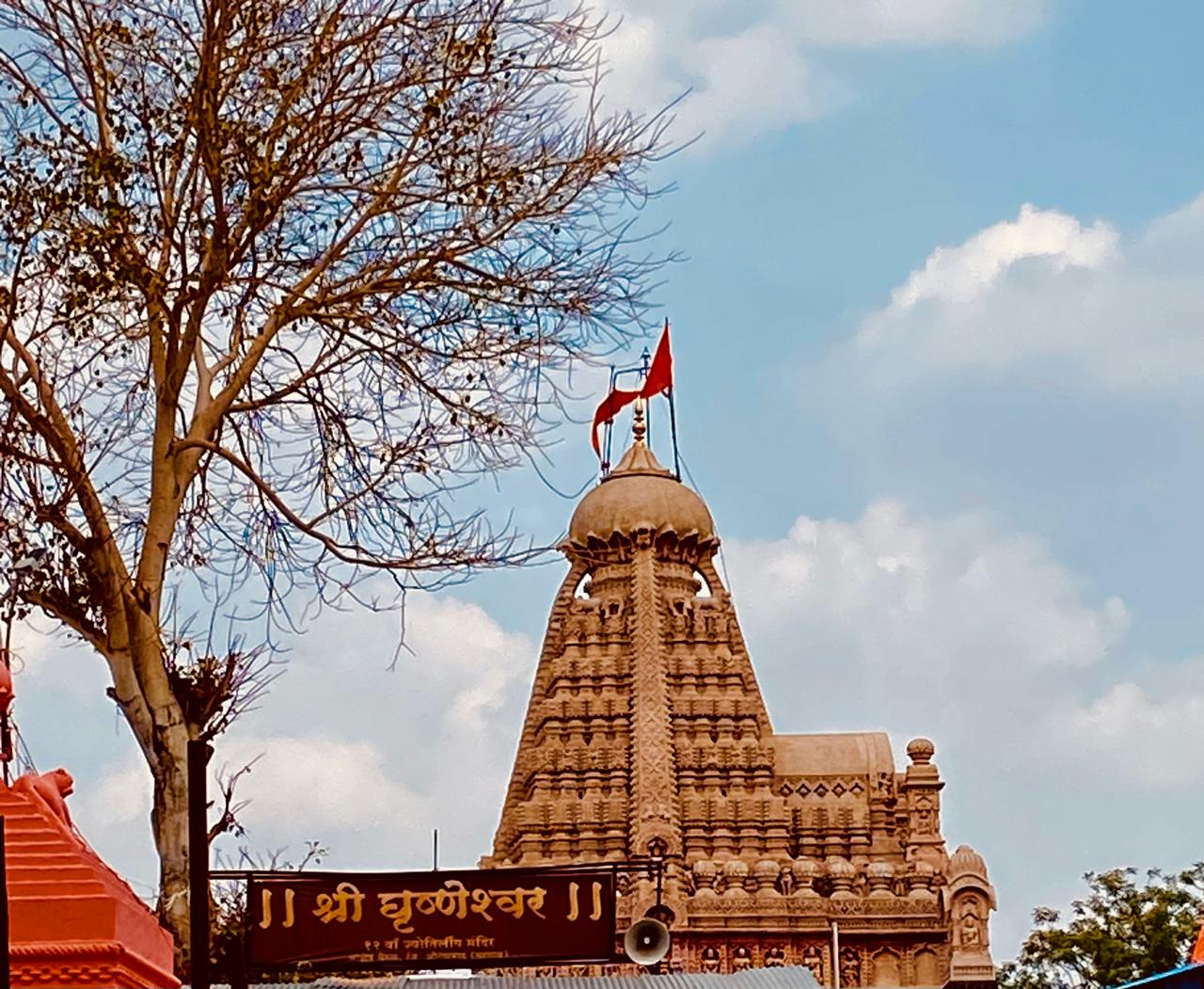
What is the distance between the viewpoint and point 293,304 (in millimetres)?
13602

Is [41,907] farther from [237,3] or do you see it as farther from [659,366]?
[659,366]

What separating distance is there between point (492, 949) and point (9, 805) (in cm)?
553

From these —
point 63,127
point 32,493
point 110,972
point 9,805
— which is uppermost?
point 63,127

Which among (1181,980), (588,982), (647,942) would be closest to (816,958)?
(588,982)

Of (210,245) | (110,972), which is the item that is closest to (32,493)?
(210,245)

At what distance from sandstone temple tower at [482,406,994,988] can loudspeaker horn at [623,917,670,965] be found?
3139 centimetres

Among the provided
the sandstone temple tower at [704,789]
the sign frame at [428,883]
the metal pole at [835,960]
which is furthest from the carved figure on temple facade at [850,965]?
the sign frame at [428,883]

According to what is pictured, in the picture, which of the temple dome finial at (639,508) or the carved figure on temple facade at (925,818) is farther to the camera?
the temple dome finial at (639,508)

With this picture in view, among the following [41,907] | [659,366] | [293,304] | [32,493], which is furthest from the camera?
[659,366]

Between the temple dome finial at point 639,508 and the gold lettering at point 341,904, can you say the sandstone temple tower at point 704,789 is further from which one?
the gold lettering at point 341,904

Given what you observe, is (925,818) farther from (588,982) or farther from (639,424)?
(588,982)

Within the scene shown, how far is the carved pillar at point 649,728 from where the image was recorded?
53.9 m

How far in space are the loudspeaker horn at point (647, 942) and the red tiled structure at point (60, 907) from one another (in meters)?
6.55

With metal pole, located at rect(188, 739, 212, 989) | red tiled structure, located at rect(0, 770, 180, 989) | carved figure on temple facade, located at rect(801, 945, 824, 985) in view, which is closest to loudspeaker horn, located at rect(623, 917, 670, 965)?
red tiled structure, located at rect(0, 770, 180, 989)
